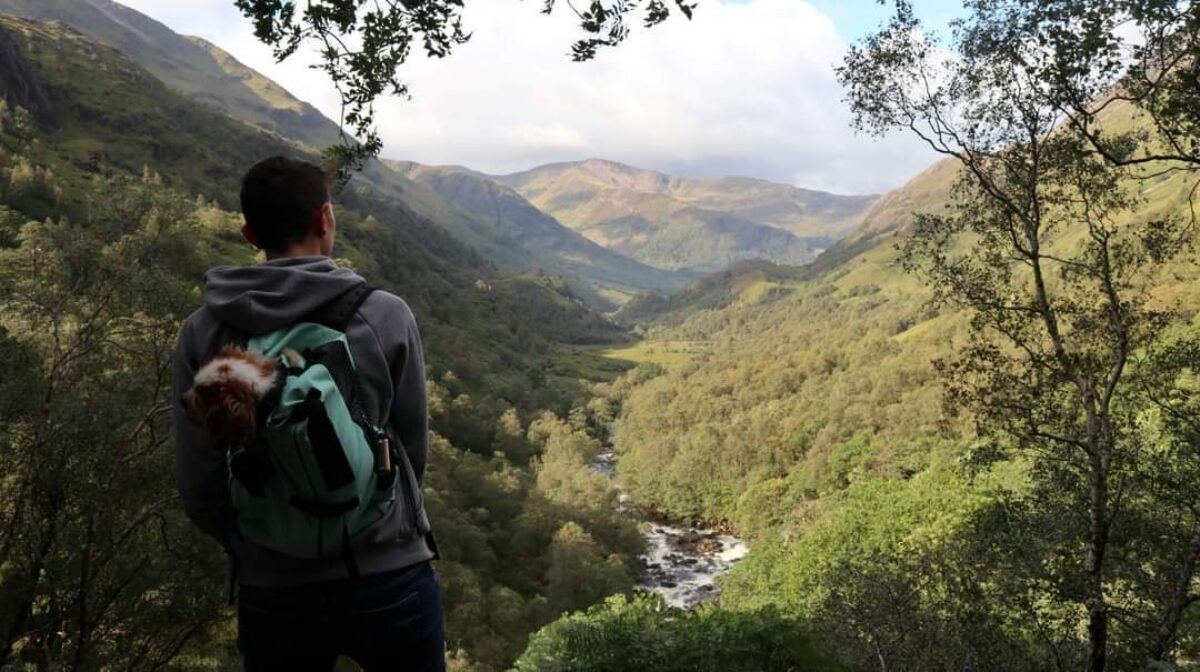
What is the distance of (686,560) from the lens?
60.1m

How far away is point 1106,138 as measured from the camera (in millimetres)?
11008

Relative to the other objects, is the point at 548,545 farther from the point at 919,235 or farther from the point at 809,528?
the point at 919,235

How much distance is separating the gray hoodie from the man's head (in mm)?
119

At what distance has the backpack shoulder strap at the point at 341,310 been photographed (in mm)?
2330

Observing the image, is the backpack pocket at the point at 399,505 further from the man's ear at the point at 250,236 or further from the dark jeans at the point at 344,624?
the man's ear at the point at 250,236

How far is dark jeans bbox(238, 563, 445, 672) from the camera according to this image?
7.64ft

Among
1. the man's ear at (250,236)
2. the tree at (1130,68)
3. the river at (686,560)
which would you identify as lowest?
the river at (686,560)

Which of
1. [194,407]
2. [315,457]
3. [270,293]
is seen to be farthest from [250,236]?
[315,457]

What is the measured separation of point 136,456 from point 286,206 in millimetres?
11230

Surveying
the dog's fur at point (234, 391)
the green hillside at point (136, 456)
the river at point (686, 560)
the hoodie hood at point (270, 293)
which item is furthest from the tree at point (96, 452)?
the river at point (686, 560)

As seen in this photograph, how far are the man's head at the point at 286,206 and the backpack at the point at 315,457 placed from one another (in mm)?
354

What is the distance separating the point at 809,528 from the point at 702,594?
9662mm

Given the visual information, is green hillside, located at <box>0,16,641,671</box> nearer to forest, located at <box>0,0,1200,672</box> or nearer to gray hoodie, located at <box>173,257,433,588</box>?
forest, located at <box>0,0,1200,672</box>

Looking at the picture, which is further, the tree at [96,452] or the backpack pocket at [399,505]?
the tree at [96,452]
